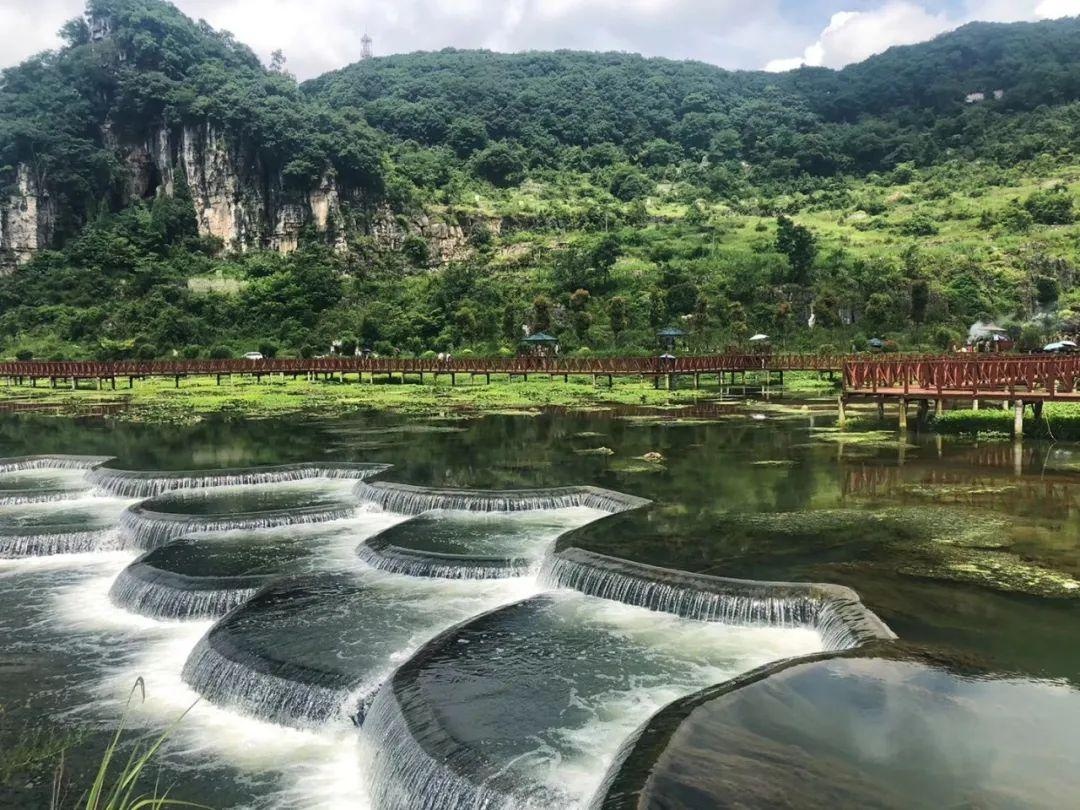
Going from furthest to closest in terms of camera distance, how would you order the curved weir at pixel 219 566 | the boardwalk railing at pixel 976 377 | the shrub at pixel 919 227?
the shrub at pixel 919 227, the boardwalk railing at pixel 976 377, the curved weir at pixel 219 566

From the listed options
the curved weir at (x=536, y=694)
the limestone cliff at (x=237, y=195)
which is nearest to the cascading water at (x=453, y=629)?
the curved weir at (x=536, y=694)

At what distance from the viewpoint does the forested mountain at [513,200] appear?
227ft

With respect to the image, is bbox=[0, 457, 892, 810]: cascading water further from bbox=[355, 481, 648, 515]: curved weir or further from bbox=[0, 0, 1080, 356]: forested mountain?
bbox=[0, 0, 1080, 356]: forested mountain

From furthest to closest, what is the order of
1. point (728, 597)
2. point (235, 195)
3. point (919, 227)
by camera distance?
point (235, 195) < point (919, 227) < point (728, 597)

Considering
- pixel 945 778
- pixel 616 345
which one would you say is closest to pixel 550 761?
pixel 945 778

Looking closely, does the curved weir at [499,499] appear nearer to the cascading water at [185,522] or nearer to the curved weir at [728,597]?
the cascading water at [185,522]

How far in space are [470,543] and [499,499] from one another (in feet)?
9.70

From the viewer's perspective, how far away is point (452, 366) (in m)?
55.1

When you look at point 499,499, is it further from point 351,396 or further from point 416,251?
point 416,251

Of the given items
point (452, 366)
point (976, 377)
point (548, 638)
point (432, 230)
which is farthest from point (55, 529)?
point (432, 230)

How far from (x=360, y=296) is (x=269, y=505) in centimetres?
6662

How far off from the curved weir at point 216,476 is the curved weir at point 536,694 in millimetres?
11562

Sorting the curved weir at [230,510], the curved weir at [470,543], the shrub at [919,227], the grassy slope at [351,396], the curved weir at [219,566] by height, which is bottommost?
the curved weir at [219,566]

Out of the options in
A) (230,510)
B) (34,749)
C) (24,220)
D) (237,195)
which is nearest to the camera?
(34,749)
